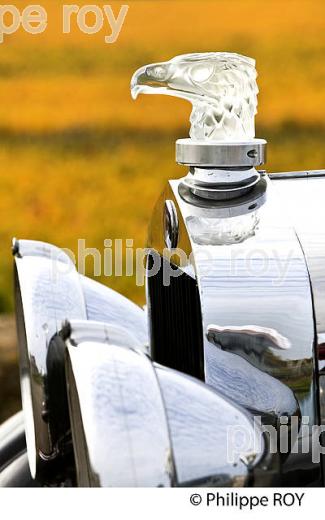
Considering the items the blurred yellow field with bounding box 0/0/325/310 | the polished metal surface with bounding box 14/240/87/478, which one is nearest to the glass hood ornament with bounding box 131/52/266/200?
the polished metal surface with bounding box 14/240/87/478

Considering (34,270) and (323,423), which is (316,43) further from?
(323,423)

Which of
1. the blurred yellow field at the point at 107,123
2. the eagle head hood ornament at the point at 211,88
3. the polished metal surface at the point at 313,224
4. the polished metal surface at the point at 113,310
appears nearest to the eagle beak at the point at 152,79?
the eagle head hood ornament at the point at 211,88

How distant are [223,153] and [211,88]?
0.07 metres

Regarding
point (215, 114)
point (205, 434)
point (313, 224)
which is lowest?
point (205, 434)

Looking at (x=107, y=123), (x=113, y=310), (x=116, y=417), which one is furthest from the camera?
(x=107, y=123)

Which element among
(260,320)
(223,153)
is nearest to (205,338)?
(260,320)

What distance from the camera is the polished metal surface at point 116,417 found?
1.58ft

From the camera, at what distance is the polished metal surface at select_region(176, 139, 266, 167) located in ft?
2.16

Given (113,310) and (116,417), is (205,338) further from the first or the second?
(113,310)

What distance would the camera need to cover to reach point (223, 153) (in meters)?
0.66

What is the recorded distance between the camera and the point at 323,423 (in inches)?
22.0

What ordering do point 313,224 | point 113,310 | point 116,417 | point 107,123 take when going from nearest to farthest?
point 116,417 < point 313,224 < point 113,310 < point 107,123

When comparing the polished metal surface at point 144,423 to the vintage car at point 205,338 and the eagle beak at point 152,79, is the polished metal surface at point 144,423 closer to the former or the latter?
the vintage car at point 205,338

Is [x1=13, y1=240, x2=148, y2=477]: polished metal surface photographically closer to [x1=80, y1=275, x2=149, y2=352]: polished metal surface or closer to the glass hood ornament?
[x1=80, y1=275, x2=149, y2=352]: polished metal surface
